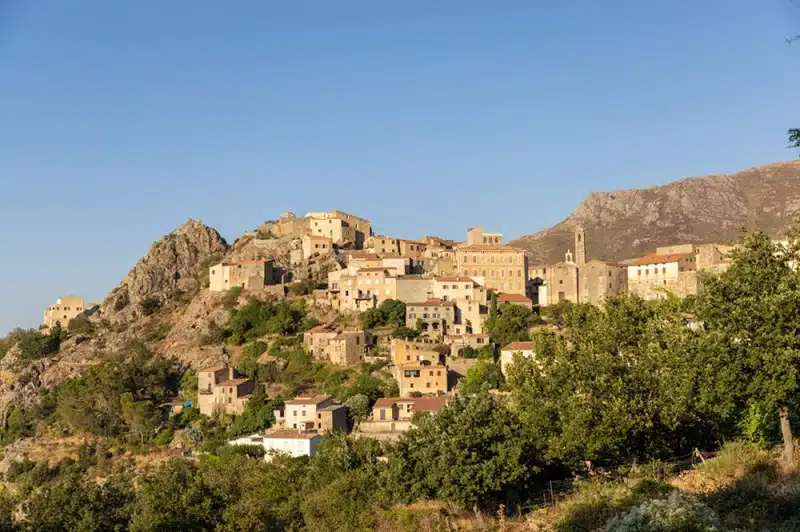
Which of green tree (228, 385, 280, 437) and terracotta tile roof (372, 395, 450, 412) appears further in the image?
green tree (228, 385, 280, 437)

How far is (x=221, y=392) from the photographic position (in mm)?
61031

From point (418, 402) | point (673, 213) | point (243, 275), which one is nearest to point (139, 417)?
point (243, 275)

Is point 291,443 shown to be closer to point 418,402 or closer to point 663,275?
point 418,402

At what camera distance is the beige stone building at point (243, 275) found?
3019 inches

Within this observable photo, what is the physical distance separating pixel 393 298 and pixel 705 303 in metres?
50.8

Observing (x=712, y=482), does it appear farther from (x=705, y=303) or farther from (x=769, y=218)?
(x=769, y=218)

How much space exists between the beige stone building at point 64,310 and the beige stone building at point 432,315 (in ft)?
166

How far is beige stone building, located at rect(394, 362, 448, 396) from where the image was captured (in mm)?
56594

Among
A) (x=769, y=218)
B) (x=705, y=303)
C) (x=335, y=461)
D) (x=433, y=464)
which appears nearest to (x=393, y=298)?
(x=335, y=461)

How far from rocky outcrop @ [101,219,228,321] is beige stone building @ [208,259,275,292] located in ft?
26.9

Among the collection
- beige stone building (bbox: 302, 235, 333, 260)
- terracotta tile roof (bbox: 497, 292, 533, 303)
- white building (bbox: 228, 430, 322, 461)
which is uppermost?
beige stone building (bbox: 302, 235, 333, 260)

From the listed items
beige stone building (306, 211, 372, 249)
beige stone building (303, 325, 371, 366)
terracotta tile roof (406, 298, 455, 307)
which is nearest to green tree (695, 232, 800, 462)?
beige stone building (303, 325, 371, 366)

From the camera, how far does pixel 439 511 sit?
2216cm

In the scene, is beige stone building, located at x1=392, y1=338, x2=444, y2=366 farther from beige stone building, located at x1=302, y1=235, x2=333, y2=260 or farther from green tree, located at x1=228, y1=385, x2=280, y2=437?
beige stone building, located at x1=302, y1=235, x2=333, y2=260
